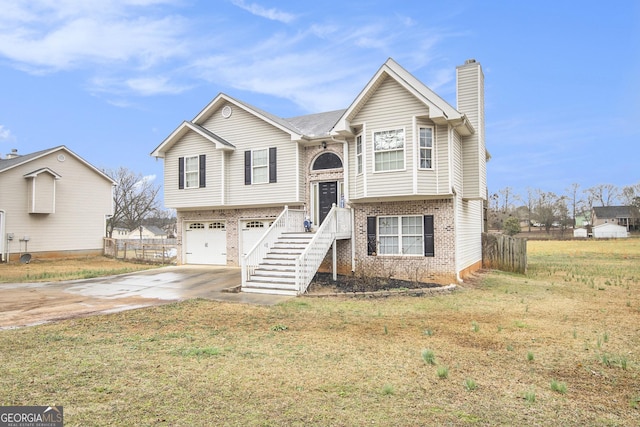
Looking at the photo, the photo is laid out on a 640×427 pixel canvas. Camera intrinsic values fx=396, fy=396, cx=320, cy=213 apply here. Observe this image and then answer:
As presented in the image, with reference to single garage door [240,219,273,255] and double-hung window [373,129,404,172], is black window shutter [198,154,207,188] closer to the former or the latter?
single garage door [240,219,273,255]

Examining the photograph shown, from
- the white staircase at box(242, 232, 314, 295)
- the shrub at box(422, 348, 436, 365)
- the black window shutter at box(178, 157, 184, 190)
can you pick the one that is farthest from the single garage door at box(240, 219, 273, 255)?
the shrub at box(422, 348, 436, 365)

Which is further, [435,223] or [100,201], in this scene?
[100,201]

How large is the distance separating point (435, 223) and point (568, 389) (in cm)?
985

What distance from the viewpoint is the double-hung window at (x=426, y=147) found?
1398 cm

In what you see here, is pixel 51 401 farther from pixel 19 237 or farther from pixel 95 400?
pixel 19 237

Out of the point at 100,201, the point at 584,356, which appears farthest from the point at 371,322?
the point at 100,201

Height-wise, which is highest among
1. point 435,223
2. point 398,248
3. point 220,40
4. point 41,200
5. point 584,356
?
point 220,40

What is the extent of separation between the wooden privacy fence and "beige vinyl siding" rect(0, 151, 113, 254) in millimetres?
25020

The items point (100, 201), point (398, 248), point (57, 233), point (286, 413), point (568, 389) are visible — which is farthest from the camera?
point (100, 201)

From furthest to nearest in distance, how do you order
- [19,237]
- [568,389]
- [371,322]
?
[19,237] → [371,322] → [568,389]

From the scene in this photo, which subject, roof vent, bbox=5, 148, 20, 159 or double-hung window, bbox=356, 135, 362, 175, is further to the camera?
roof vent, bbox=5, 148, 20, 159

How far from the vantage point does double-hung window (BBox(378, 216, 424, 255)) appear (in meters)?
14.8

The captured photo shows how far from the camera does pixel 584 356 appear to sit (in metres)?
6.19

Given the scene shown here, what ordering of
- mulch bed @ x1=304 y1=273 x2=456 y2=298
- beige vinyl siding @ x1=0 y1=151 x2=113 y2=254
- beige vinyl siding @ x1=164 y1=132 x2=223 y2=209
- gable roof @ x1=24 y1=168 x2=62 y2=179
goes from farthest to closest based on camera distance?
gable roof @ x1=24 y1=168 x2=62 y2=179
beige vinyl siding @ x1=0 y1=151 x2=113 y2=254
beige vinyl siding @ x1=164 y1=132 x2=223 y2=209
mulch bed @ x1=304 y1=273 x2=456 y2=298
